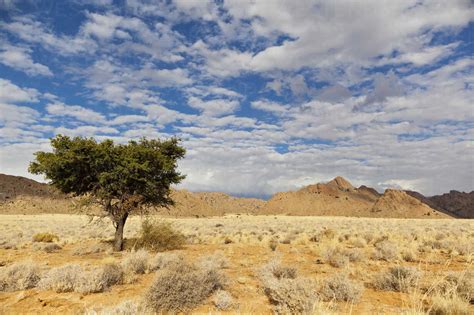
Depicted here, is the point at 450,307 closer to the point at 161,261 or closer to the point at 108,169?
the point at 161,261

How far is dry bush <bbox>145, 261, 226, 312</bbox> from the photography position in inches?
310

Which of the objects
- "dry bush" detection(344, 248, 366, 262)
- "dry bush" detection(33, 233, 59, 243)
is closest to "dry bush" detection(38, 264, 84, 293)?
"dry bush" detection(344, 248, 366, 262)

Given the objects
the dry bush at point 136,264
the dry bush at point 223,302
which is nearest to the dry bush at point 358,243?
the dry bush at point 136,264

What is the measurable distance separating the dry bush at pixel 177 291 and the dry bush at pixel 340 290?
308cm

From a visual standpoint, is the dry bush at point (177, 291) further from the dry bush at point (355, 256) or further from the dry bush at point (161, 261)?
the dry bush at point (355, 256)

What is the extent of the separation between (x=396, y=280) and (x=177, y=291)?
6387mm

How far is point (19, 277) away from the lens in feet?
34.1

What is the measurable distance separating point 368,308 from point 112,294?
6681mm

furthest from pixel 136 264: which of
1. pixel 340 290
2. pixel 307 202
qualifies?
pixel 307 202

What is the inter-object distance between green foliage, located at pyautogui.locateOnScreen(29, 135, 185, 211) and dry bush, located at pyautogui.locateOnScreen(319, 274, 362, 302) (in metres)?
11.8

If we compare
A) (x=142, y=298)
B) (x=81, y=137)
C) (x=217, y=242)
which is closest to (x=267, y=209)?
(x=217, y=242)

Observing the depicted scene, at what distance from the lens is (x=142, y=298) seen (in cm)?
799

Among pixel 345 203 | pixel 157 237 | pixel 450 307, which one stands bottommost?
pixel 450 307

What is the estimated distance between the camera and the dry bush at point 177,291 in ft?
25.9
